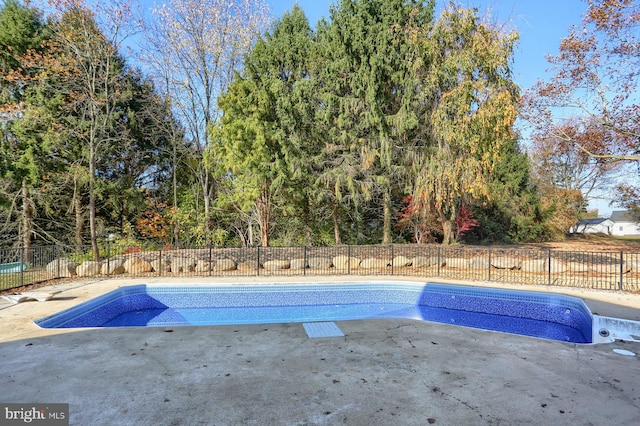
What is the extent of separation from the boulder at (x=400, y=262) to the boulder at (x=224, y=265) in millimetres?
5176

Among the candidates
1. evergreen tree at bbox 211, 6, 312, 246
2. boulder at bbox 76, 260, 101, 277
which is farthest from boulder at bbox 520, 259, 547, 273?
boulder at bbox 76, 260, 101, 277

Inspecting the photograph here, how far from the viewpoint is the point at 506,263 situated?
11.1 metres

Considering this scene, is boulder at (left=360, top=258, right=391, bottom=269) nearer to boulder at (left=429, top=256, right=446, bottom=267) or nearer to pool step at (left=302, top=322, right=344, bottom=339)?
boulder at (left=429, top=256, right=446, bottom=267)

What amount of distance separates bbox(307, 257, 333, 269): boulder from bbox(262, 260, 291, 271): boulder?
708mm

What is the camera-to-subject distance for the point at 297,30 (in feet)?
47.4

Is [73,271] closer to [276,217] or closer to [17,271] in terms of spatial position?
[17,271]

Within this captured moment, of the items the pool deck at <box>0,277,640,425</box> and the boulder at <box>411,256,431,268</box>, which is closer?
the pool deck at <box>0,277,640,425</box>

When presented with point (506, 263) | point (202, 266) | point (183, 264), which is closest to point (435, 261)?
point (506, 263)

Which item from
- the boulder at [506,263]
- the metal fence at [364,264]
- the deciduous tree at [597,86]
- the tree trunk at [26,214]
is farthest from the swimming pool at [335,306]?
the tree trunk at [26,214]

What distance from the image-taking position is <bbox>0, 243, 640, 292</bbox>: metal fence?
991 centimetres

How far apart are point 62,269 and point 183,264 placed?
3184 mm

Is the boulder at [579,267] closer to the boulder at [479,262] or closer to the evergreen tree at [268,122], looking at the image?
the boulder at [479,262]

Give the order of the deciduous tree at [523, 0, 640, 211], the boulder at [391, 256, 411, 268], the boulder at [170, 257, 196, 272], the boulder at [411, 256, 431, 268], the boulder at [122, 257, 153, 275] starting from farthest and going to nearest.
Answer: the boulder at [391, 256, 411, 268] → the boulder at [411, 256, 431, 268] → the boulder at [170, 257, 196, 272] → the boulder at [122, 257, 153, 275] → the deciduous tree at [523, 0, 640, 211]

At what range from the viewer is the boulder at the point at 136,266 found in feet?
34.4
